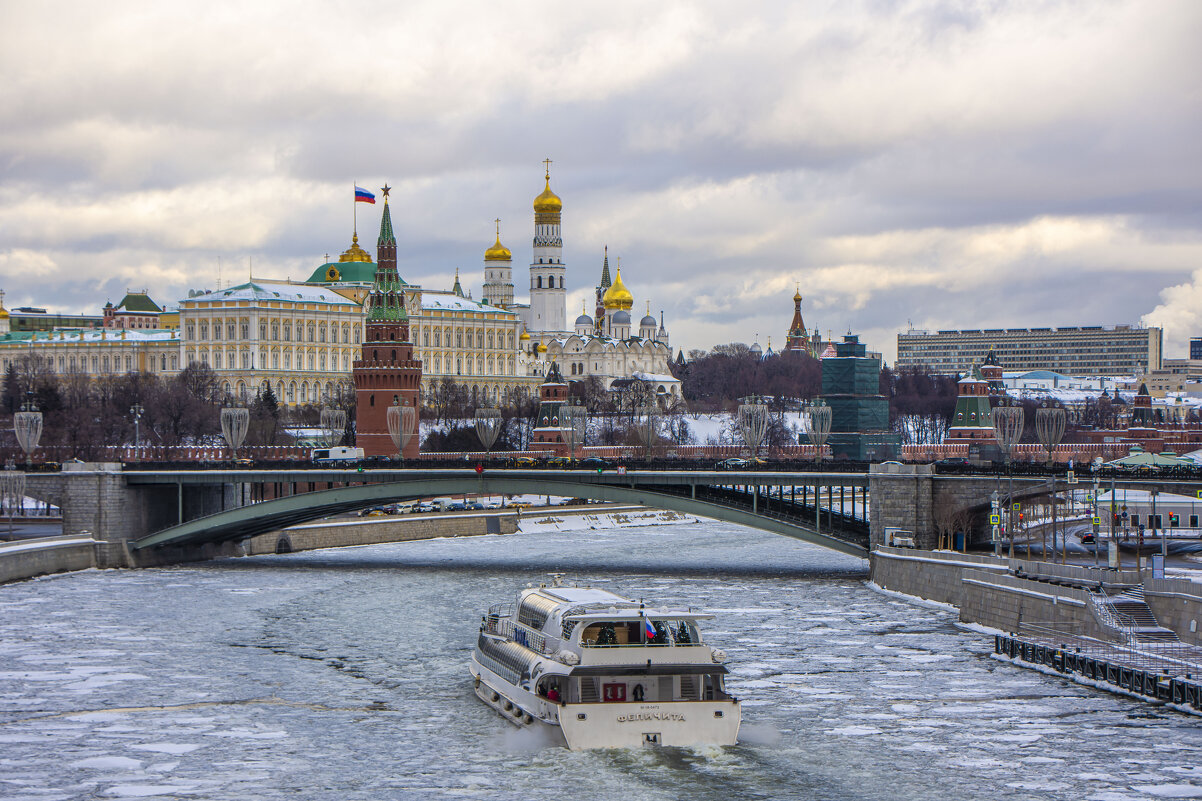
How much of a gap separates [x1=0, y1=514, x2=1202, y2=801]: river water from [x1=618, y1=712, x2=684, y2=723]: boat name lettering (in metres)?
0.62

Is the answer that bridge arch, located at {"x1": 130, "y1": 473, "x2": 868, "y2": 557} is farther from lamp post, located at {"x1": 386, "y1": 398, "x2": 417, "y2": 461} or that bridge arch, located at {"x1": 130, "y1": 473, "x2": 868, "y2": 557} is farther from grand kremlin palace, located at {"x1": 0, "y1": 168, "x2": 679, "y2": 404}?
grand kremlin palace, located at {"x1": 0, "y1": 168, "x2": 679, "y2": 404}

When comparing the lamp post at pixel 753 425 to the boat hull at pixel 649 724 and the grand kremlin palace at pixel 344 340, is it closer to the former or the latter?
the boat hull at pixel 649 724

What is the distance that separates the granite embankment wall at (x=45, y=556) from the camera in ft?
153

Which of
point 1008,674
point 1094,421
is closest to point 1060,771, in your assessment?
point 1008,674

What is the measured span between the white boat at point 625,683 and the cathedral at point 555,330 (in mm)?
132147

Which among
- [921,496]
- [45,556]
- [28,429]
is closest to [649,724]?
[921,496]

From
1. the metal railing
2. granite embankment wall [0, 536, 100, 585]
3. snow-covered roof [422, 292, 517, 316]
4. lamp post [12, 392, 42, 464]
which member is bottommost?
the metal railing

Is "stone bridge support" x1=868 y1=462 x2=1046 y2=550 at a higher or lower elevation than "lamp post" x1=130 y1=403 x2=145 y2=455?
lower

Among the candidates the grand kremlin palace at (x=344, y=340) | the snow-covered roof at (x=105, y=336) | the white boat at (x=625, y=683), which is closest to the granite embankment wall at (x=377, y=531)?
the white boat at (x=625, y=683)

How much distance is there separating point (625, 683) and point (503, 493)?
28722 millimetres

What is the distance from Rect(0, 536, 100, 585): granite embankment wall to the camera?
153ft

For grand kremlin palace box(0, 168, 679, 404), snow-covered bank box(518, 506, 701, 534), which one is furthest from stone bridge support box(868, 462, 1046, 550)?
grand kremlin palace box(0, 168, 679, 404)

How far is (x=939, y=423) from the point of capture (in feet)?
424

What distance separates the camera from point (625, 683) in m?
25.6
